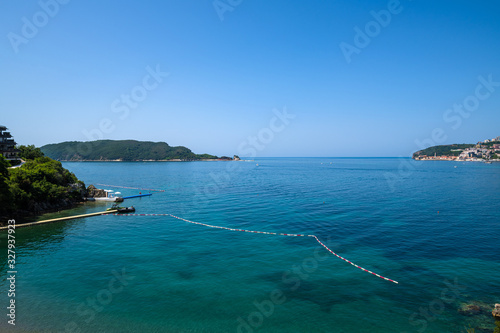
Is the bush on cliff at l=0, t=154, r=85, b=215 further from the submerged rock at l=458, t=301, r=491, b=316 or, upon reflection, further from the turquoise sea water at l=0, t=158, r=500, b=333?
the submerged rock at l=458, t=301, r=491, b=316

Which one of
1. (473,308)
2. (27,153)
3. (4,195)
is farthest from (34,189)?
(473,308)

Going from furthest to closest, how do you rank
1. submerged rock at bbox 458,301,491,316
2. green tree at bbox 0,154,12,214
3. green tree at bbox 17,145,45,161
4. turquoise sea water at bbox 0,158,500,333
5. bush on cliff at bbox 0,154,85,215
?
green tree at bbox 17,145,45,161, bush on cliff at bbox 0,154,85,215, green tree at bbox 0,154,12,214, submerged rock at bbox 458,301,491,316, turquoise sea water at bbox 0,158,500,333

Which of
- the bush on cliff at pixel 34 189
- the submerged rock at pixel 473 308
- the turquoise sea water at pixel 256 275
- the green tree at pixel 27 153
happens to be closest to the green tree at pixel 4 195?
the bush on cliff at pixel 34 189

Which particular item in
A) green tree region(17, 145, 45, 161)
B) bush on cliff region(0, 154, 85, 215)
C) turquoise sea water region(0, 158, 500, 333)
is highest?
green tree region(17, 145, 45, 161)

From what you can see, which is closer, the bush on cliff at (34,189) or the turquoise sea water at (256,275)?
the turquoise sea water at (256,275)

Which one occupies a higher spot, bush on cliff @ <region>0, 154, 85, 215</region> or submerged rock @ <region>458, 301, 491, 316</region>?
bush on cliff @ <region>0, 154, 85, 215</region>

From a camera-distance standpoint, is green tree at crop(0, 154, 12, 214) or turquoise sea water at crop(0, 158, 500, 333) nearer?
turquoise sea water at crop(0, 158, 500, 333)

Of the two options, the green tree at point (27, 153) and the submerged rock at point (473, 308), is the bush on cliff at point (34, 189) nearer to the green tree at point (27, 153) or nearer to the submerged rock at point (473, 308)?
the green tree at point (27, 153)

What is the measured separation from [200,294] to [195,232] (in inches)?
704

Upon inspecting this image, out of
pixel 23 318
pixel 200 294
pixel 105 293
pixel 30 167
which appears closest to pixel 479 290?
pixel 200 294

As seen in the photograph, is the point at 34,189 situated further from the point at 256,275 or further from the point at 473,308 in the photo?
the point at 473,308

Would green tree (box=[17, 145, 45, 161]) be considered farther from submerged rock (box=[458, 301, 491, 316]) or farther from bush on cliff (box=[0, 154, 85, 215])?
submerged rock (box=[458, 301, 491, 316])

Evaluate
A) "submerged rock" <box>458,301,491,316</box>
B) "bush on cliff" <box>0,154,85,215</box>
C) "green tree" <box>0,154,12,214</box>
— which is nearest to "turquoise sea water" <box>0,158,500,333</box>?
"submerged rock" <box>458,301,491,316</box>

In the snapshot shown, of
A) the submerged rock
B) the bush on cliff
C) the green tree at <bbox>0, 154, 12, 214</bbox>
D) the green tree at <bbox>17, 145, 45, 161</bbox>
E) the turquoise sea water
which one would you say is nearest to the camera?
the turquoise sea water
